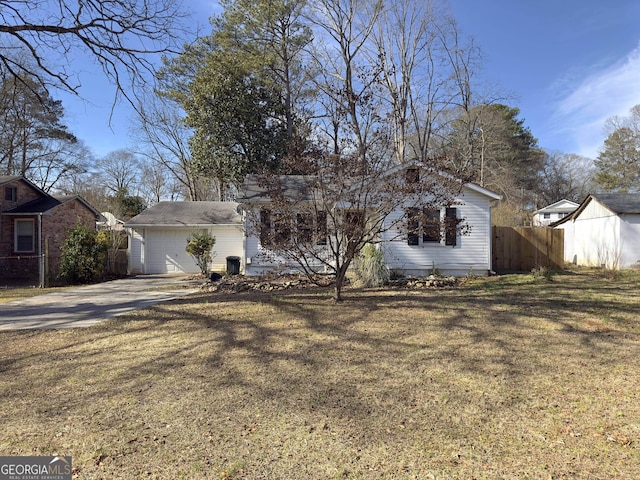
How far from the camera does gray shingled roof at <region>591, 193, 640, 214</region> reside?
1522 centimetres

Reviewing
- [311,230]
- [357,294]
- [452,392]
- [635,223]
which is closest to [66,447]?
[452,392]

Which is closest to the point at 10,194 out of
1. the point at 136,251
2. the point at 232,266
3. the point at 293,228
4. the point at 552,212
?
the point at 136,251

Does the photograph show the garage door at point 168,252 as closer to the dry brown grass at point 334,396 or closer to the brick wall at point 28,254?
the brick wall at point 28,254

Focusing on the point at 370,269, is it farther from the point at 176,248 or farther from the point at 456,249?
the point at 176,248

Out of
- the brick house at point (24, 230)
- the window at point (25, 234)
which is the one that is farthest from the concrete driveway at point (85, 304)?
the window at point (25, 234)

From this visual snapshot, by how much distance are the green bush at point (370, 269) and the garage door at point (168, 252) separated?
8.56 meters

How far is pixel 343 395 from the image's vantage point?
3562 millimetres

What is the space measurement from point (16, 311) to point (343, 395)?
28.0 feet

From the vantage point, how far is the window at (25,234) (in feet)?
50.4

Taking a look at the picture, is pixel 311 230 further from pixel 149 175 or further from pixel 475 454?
pixel 149 175

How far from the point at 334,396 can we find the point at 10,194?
18.3 meters

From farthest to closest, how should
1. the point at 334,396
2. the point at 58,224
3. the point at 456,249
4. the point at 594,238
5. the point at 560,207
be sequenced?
1. the point at 560,207
2. the point at 594,238
3. the point at 58,224
4. the point at 456,249
5. the point at 334,396

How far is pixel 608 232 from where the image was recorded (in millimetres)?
16219

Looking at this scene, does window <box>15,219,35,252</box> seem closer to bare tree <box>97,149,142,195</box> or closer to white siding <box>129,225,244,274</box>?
white siding <box>129,225,244,274</box>
